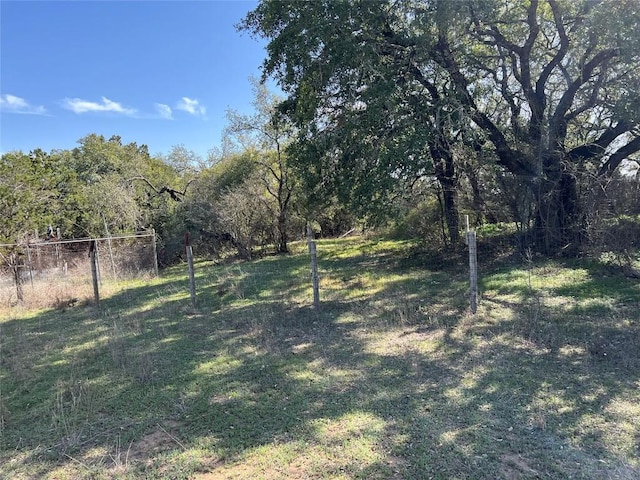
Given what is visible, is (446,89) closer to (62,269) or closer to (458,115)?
(458,115)

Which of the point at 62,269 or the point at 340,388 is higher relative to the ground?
the point at 62,269

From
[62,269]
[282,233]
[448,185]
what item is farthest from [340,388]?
[282,233]

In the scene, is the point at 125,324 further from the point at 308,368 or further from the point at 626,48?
the point at 626,48

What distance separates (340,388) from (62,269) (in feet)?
44.1

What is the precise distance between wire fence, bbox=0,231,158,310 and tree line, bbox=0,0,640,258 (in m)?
1.00

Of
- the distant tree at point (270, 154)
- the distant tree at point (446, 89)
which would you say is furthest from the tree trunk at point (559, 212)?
the distant tree at point (270, 154)

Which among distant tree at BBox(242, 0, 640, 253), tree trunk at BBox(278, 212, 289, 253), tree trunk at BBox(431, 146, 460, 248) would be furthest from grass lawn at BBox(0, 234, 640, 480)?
tree trunk at BBox(278, 212, 289, 253)

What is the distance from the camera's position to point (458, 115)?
866 centimetres

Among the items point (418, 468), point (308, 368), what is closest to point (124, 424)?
point (308, 368)

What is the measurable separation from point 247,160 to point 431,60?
403 inches

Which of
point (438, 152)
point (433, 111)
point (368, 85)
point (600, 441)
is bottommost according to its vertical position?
point (600, 441)

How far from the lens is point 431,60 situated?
360 inches

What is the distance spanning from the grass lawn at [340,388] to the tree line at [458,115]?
2.35 meters

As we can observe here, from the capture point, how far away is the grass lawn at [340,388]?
278cm
